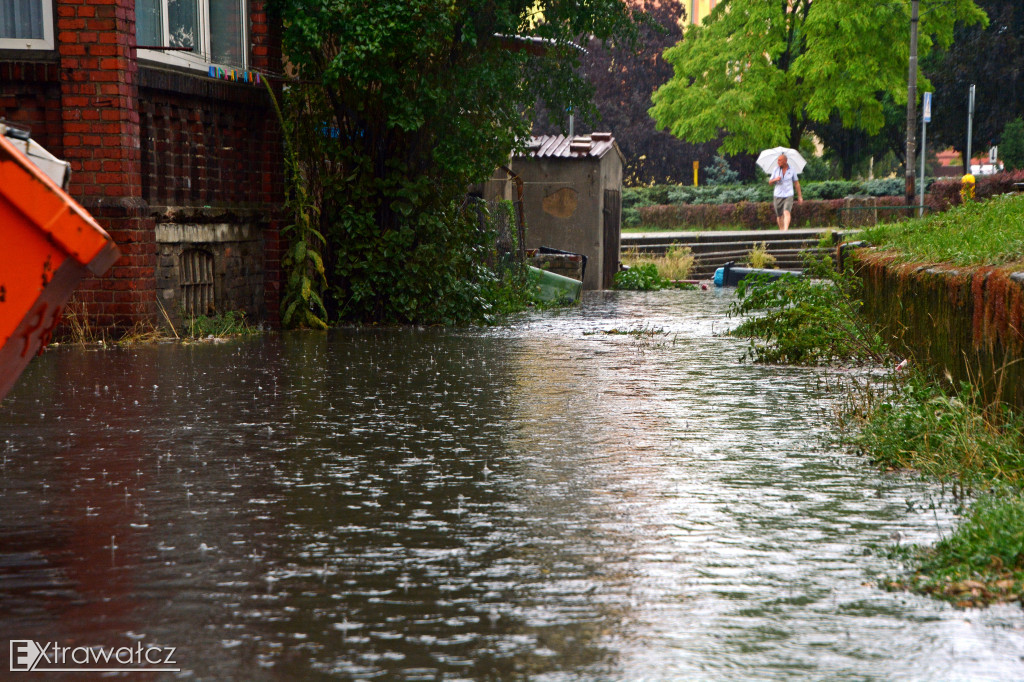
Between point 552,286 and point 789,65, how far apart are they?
3237cm

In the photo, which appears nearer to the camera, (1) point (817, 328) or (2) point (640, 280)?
(1) point (817, 328)

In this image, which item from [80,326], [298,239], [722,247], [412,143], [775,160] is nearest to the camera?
[80,326]

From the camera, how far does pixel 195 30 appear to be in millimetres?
12758

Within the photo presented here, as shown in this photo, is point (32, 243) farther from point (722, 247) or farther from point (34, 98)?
point (722, 247)

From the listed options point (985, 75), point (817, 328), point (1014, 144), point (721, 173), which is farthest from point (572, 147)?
point (721, 173)

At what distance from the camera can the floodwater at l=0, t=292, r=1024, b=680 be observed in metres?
3.48

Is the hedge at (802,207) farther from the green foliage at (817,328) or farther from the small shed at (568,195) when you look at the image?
the green foliage at (817,328)

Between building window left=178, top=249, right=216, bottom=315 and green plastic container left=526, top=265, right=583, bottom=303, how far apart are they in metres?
7.17

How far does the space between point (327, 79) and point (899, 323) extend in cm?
679

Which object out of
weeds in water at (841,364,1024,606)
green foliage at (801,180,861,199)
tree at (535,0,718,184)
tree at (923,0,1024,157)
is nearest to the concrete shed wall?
weeds in water at (841,364,1024,606)

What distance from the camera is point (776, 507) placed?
17.1 feet

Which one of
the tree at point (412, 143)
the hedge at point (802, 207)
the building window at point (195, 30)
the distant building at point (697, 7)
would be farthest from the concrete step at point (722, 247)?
the distant building at point (697, 7)

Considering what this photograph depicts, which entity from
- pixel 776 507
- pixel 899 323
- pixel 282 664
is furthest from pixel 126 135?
pixel 282 664

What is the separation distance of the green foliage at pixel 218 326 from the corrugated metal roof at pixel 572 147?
1105cm
